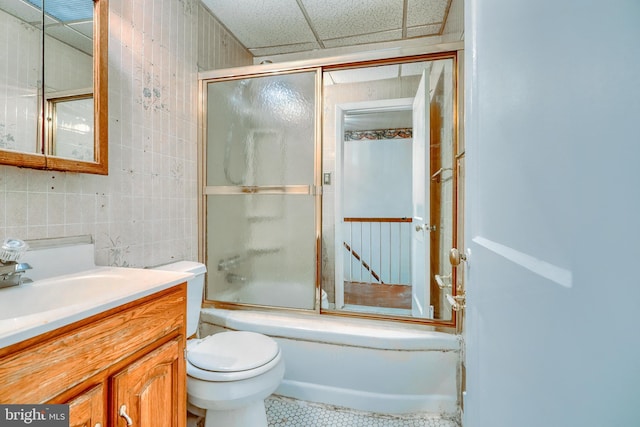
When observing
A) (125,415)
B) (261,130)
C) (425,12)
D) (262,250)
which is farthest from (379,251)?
(125,415)

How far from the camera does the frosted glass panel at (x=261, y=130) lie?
1975 millimetres

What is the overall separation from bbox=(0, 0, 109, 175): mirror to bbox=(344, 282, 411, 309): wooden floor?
2.73m

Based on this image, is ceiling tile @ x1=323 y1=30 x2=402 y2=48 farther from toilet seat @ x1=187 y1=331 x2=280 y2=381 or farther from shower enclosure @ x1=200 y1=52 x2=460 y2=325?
toilet seat @ x1=187 y1=331 x2=280 y2=381

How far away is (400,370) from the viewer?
1.67m

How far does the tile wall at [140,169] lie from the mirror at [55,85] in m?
0.10

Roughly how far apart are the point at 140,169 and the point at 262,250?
0.87m

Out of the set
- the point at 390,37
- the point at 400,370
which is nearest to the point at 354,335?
the point at 400,370

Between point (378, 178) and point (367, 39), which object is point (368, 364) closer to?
point (367, 39)

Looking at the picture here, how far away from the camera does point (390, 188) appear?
4684 millimetres

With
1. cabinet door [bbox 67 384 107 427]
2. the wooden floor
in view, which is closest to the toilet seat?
cabinet door [bbox 67 384 107 427]

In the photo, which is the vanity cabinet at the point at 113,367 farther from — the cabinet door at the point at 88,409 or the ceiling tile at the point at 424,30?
the ceiling tile at the point at 424,30

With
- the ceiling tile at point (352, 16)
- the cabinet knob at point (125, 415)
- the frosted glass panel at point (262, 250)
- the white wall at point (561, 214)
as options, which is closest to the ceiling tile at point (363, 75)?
the ceiling tile at point (352, 16)

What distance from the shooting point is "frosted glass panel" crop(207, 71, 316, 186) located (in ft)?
6.48

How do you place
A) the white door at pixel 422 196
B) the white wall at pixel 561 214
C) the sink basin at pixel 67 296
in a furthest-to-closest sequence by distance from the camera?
1. the white door at pixel 422 196
2. the sink basin at pixel 67 296
3. the white wall at pixel 561 214
